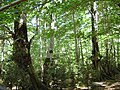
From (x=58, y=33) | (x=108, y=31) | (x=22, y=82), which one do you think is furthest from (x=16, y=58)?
(x=108, y=31)

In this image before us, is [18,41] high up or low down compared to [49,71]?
up

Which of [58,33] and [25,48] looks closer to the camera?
[58,33]

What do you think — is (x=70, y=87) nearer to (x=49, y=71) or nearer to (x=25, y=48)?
(x=49, y=71)

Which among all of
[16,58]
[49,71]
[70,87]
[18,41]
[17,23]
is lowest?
[70,87]

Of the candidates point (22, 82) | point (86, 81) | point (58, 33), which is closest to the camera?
point (58, 33)

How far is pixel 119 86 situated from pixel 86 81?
7.65ft

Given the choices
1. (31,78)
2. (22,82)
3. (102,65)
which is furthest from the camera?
(102,65)

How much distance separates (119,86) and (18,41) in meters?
4.62

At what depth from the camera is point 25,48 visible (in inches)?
402

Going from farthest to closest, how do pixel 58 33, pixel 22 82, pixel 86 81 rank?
pixel 86 81
pixel 22 82
pixel 58 33

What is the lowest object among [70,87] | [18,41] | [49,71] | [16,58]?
[70,87]

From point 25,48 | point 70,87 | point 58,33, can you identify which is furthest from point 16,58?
point 70,87

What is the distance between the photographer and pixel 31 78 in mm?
10094

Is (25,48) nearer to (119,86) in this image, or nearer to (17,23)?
(17,23)
